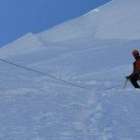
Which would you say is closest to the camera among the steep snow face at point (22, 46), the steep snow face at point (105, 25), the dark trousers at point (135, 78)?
the dark trousers at point (135, 78)

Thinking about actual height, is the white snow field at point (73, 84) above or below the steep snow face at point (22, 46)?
below

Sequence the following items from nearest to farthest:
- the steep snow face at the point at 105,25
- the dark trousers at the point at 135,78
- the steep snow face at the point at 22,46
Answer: the dark trousers at the point at 135,78
the steep snow face at the point at 22,46
the steep snow face at the point at 105,25

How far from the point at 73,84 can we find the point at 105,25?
22426 mm

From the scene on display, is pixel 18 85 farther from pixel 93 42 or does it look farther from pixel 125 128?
pixel 93 42

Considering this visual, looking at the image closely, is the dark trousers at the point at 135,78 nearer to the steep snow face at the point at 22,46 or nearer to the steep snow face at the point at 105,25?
the steep snow face at the point at 22,46

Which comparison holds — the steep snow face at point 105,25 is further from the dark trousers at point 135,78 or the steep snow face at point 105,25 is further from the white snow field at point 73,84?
the dark trousers at point 135,78

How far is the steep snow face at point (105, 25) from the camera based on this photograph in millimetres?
35125

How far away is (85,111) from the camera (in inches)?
395

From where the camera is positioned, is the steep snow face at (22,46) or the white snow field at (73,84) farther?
the steep snow face at (22,46)

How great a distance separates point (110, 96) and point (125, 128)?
115 inches

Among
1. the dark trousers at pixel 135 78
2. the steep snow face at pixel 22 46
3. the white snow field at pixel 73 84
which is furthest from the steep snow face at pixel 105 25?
the dark trousers at pixel 135 78

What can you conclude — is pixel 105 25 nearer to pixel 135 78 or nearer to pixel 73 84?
pixel 73 84

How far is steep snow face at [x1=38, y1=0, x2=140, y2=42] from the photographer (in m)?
35.1

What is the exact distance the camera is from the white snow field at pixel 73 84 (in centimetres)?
870
